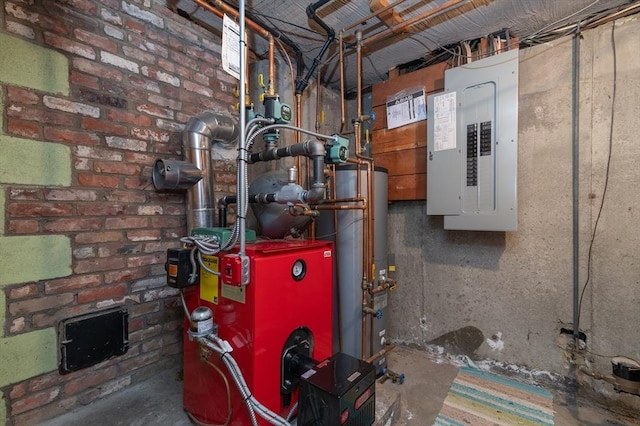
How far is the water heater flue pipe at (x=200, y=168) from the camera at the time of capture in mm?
1625

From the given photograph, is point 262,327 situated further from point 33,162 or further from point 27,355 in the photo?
point 33,162

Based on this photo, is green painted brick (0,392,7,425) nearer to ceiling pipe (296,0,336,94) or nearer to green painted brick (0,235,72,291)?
green painted brick (0,235,72,291)

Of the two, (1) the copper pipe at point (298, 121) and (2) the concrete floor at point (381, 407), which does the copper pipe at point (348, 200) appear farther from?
(2) the concrete floor at point (381, 407)

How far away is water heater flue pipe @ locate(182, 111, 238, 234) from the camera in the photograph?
1625 millimetres

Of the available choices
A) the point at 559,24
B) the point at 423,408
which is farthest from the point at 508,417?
the point at 559,24

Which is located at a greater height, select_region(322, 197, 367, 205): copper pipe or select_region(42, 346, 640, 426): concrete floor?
select_region(322, 197, 367, 205): copper pipe

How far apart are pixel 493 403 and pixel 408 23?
234cm

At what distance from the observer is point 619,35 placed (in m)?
1.61

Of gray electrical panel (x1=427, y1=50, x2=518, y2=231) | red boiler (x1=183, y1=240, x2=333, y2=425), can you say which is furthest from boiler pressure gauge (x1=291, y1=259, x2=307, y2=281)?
gray electrical panel (x1=427, y1=50, x2=518, y2=231)

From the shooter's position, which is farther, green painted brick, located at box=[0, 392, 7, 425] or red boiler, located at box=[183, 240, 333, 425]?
green painted brick, located at box=[0, 392, 7, 425]

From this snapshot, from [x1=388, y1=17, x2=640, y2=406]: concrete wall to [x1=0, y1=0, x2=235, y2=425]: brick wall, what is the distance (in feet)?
6.31

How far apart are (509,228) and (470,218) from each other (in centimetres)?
22

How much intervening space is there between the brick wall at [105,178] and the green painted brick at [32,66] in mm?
27

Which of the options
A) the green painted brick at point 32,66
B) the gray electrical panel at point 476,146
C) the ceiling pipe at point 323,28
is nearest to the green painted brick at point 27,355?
the green painted brick at point 32,66
